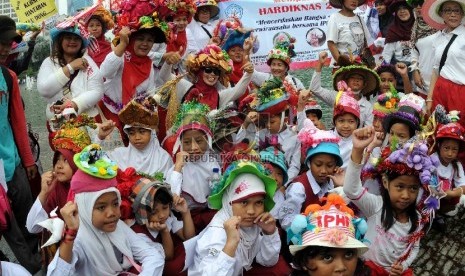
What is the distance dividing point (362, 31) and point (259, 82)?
5.17ft

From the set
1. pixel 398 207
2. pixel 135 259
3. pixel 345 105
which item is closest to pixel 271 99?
pixel 345 105

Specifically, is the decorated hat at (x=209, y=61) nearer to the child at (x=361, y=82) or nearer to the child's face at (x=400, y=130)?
the child at (x=361, y=82)

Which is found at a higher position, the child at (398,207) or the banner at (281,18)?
the child at (398,207)

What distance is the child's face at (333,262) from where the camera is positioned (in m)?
3.67

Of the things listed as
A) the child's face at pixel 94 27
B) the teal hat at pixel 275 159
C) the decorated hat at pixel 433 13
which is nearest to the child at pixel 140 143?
the teal hat at pixel 275 159

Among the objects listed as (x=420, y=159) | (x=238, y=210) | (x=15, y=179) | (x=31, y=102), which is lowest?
(x=31, y=102)

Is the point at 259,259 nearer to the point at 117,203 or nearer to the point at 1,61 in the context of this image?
the point at 117,203

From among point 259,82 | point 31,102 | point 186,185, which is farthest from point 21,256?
point 31,102

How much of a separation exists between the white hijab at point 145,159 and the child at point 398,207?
6.06ft

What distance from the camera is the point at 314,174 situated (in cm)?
534

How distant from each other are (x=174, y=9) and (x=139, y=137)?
2048 mm

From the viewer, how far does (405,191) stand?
452 centimetres

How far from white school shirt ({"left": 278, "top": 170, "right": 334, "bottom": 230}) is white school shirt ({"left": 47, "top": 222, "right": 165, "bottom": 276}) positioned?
1116mm

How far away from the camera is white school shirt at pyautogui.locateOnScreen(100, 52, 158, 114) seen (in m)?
6.30
